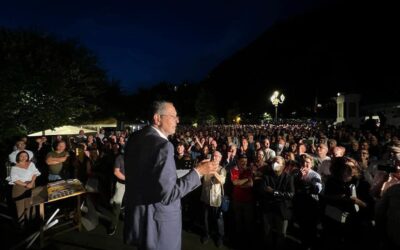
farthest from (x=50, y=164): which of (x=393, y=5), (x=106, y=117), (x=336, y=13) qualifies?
(x=336, y=13)

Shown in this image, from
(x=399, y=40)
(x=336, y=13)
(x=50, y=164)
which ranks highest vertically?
(x=336, y=13)

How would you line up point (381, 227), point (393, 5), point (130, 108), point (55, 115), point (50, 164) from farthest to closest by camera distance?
point (393, 5), point (130, 108), point (55, 115), point (50, 164), point (381, 227)

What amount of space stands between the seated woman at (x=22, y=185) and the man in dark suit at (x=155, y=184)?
5011 millimetres

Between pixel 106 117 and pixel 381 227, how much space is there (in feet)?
129

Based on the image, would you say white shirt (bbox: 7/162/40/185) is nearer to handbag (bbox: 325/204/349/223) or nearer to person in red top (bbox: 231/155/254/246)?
person in red top (bbox: 231/155/254/246)

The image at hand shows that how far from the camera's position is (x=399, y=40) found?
58.4 metres

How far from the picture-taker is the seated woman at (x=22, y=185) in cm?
652

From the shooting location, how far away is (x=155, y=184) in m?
2.40

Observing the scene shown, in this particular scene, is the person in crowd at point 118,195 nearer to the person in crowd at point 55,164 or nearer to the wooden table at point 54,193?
the wooden table at point 54,193

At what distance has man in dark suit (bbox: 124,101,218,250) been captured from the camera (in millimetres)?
2391

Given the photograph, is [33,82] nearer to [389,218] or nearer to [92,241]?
[92,241]

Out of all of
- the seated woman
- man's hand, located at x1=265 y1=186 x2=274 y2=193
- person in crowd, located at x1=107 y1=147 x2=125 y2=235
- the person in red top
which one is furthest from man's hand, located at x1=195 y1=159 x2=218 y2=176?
the seated woman

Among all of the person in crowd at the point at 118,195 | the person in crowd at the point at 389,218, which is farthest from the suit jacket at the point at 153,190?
the person in crowd at the point at 118,195

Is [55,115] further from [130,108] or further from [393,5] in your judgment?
[393,5]
